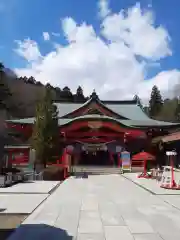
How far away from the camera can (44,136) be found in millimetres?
26219

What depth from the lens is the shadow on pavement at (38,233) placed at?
6.29 metres

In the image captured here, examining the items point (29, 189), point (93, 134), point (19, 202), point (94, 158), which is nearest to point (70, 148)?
point (93, 134)

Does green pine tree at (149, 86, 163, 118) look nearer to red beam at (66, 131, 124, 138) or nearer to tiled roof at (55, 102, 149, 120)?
tiled roof at (55, 102, 149, 120)

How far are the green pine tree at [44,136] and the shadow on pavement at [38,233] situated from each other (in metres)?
18.7

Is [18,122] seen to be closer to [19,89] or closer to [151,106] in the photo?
[19,89]

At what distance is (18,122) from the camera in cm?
3647

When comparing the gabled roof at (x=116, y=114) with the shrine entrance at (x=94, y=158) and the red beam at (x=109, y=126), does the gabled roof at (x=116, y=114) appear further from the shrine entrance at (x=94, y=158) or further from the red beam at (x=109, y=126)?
the shrine entrance at (x=94, y=158)

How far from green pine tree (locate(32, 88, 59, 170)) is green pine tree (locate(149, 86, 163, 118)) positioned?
213 feet

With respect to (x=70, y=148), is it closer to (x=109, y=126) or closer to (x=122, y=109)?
(x=109, y=126)

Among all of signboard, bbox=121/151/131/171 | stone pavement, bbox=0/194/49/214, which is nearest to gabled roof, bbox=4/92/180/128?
signboard, bbox=121/151/131/171

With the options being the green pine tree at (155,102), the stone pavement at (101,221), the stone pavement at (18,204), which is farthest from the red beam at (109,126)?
the green pine tree at (155,102)

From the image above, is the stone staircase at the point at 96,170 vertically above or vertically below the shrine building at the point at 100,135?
below

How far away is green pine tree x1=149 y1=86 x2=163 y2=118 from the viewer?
88919 millimetres

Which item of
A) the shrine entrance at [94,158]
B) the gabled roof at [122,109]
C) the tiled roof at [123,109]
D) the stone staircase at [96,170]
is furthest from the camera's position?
the tiled roof at [123,109]
